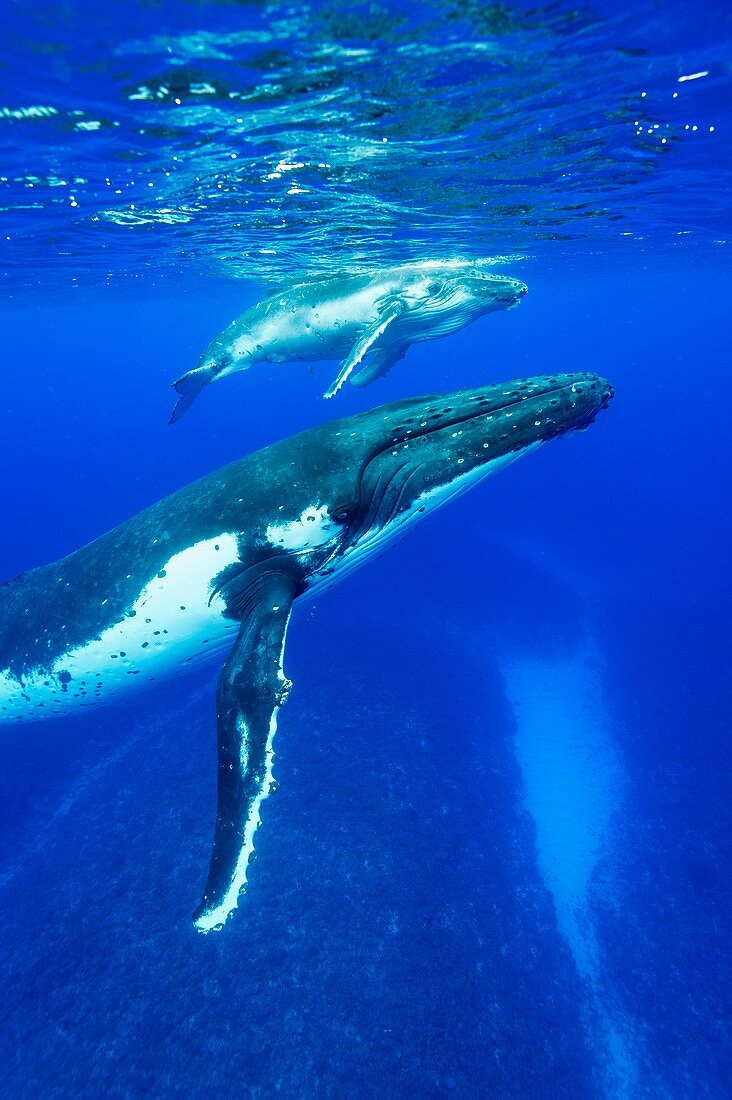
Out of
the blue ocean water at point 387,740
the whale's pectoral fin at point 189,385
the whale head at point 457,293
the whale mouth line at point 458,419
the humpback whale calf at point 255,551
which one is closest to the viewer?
the humpback whale calf at point 255,551

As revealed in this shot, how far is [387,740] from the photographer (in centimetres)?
1505

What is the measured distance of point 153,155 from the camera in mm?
12312

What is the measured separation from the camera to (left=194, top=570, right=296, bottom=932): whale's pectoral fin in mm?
4340

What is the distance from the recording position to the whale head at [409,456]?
16.4 ft

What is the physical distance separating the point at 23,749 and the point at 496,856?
1355cm

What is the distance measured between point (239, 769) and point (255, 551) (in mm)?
2090

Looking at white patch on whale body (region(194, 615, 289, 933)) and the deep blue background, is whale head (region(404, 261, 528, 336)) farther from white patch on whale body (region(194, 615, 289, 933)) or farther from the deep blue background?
white patch on whale body (region(194, 615, 289, 933))

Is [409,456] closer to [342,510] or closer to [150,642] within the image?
[342,510]

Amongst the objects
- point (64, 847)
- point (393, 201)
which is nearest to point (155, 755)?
point (64, 847)

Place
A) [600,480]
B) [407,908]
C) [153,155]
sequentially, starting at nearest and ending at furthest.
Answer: [407,908], [153,155], [600,480]

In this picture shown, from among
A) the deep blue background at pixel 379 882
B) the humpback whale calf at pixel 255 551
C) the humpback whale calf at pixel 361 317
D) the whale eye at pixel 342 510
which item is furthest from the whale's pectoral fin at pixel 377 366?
the whale eye at pixel 342 510

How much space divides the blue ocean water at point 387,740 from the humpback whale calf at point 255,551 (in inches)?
149

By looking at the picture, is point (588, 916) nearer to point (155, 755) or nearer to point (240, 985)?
point (240, 985)

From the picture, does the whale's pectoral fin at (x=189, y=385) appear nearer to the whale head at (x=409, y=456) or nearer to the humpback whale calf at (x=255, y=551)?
the humpback whale calf at (x=255, y=551)
